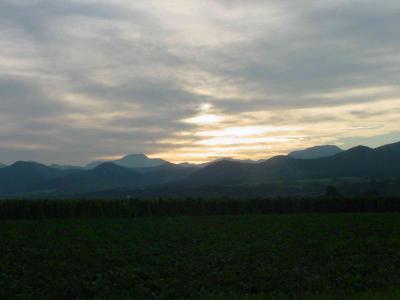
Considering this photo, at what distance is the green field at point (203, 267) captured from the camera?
16344 mm

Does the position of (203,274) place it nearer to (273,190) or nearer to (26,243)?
(26,243)

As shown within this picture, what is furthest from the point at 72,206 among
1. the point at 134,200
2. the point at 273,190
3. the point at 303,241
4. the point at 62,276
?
the point at 273,190

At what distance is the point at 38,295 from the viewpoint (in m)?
16.2

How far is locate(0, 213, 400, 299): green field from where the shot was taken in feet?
53.6

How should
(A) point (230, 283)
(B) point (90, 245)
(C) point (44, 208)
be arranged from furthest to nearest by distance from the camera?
(C) point (44, 208)
(B) point (90, 245)
(A) point (230, 283)

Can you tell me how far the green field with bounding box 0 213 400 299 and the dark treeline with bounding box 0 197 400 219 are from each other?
121ft

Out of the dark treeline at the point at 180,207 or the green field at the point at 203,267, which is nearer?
the green field at the point at 203,267

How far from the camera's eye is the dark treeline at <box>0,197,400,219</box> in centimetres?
→ 6806

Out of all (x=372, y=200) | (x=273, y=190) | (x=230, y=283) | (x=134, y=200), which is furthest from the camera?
(x=273, y=190)

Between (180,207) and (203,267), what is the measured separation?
2066 inches

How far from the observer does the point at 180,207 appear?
7294cm

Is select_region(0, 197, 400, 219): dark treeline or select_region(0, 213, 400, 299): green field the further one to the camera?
select_region(0, 197, 400, 219): dark treeline

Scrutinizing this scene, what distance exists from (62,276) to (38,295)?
2956 millimetres

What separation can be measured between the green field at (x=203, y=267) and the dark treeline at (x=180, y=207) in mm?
37021
